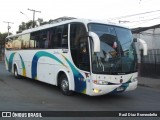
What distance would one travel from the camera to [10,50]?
19734 mm

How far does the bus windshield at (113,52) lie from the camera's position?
9.90m

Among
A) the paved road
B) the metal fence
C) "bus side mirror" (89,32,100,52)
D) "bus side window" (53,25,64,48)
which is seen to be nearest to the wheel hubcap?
the paved road

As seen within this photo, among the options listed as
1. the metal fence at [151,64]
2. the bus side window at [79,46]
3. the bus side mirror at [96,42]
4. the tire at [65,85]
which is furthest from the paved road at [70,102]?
the metal fence at [151,64]

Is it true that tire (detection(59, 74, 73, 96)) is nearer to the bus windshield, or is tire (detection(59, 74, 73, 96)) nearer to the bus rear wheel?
the bus rear wheel

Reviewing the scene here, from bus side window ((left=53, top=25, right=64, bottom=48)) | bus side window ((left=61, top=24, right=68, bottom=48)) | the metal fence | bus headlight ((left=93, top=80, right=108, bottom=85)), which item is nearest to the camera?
bus headlight ((left=93, top=80, right=108, bottom=85))

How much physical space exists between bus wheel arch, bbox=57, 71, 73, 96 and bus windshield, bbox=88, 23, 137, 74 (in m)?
2.00

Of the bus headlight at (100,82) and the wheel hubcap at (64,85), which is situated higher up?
the bus headlight at (100,82)

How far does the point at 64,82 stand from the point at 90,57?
7.84 ft

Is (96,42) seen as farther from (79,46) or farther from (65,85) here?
(65,85)

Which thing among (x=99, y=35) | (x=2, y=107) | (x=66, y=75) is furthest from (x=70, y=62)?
Result: (x=2, y=107)

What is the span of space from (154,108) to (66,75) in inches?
155

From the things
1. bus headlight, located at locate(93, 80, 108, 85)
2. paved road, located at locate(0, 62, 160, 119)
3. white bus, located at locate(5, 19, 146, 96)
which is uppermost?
white bus, located at locate(5, 19, 146, 96)

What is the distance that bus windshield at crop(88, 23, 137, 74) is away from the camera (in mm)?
9898

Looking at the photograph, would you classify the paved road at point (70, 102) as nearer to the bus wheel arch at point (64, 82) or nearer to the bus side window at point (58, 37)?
the bus wheel arch at point (64, 82)
